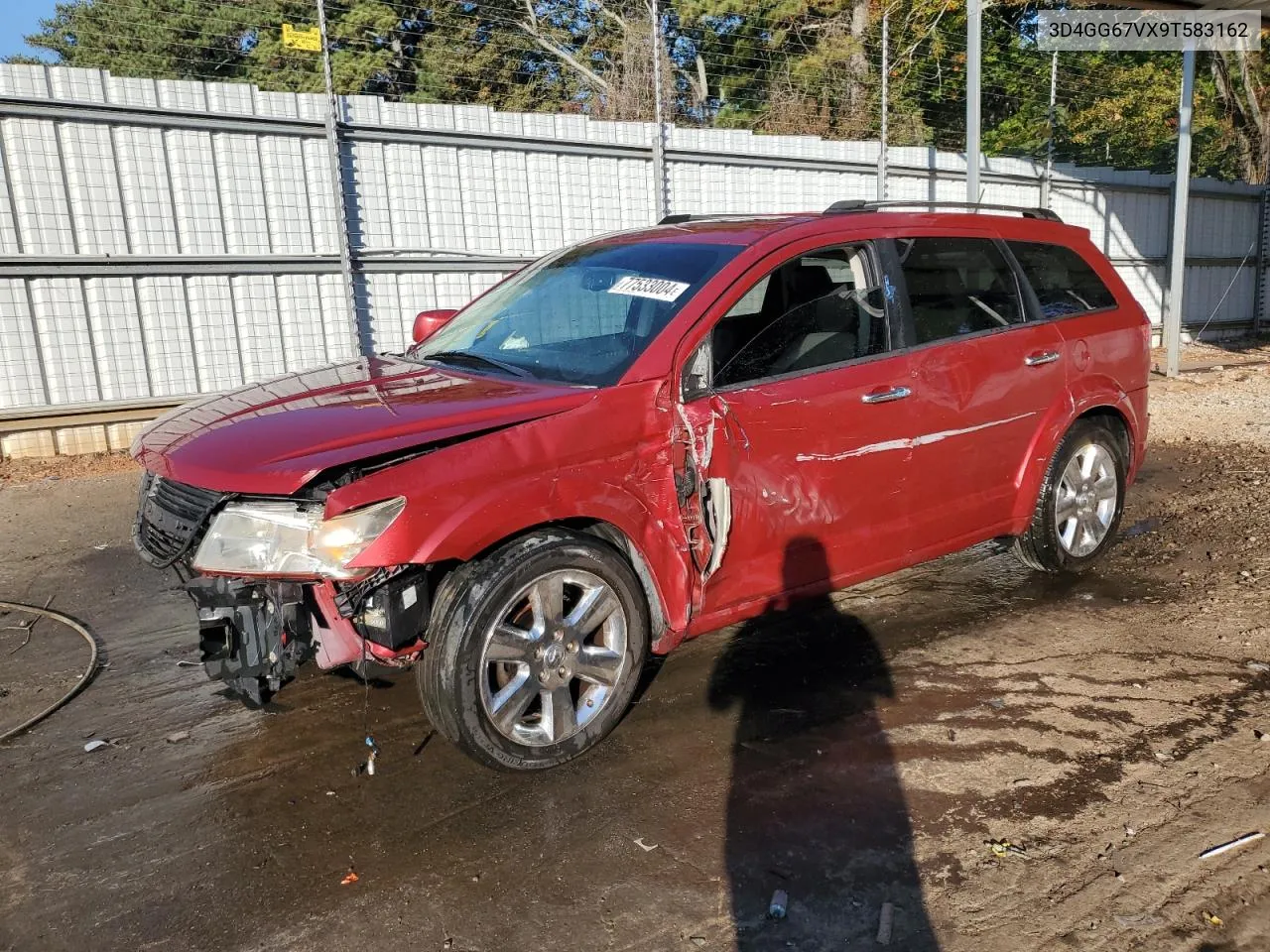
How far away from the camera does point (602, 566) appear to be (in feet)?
11.0

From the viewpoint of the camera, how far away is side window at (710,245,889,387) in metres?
3.79

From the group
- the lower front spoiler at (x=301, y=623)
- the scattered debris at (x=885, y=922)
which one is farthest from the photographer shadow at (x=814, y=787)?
the lower front spoiler at (x=301, y=623)

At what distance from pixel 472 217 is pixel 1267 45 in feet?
74.2

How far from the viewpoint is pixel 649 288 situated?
392cm

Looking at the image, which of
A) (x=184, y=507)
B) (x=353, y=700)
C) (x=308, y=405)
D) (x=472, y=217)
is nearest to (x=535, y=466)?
(x=308, y=405)

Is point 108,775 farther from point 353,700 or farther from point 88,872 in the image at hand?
point 353,700

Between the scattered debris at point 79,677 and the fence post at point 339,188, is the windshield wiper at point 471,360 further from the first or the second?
the fence post at point 339,188

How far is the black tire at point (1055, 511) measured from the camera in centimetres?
494

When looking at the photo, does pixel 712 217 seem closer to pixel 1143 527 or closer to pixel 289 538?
pixel 289 538

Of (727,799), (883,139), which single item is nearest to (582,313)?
(727,799)

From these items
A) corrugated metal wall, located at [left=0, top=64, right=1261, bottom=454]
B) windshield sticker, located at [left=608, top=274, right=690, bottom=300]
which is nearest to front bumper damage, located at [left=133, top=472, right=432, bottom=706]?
windshield sticker, located at [left=608, top=274, right=690, bottom=300]

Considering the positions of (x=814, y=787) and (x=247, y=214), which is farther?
(x=247, y=214)

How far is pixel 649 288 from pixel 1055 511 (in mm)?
2507

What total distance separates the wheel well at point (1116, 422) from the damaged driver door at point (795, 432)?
5.08 feet
